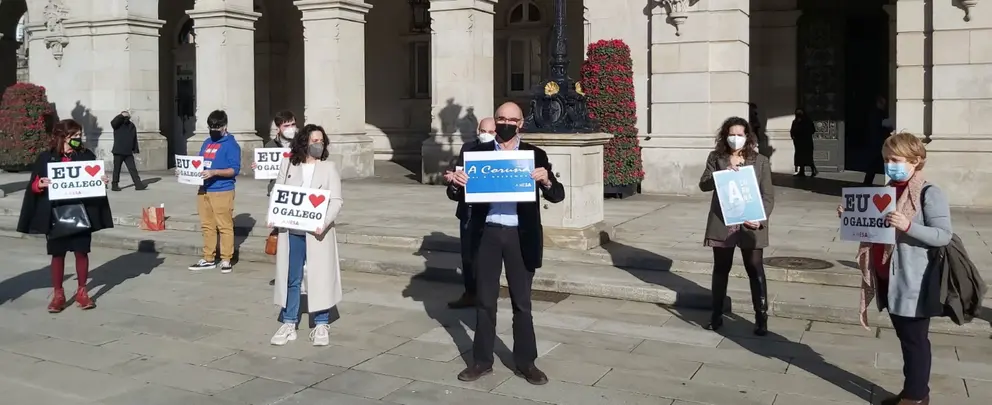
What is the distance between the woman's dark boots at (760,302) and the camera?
6.87 meters

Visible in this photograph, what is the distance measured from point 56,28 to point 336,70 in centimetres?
836

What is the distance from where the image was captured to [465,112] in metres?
17.9

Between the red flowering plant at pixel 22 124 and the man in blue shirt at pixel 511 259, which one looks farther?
the red flowering plant at pixel 22 124

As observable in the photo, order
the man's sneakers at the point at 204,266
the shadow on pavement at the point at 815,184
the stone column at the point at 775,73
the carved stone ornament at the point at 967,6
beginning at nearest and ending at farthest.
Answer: the man's sneakers at the point at 204,266
the carved stone ornament at the point at 967,6
the shadow on pavement at the point at 815,184
the stone column at the point at 775,73

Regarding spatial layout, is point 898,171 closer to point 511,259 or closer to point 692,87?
point 511,259

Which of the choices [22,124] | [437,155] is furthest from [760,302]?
[22,124]

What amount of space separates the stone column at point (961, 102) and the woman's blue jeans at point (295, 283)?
34.6 ft

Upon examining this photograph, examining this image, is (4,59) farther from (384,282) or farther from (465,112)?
(384,282)

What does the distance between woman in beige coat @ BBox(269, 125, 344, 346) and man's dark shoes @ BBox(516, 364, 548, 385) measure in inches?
67.3

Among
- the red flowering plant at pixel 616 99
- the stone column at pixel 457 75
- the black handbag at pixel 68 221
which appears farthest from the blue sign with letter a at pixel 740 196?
the stone column at pixel 457 75

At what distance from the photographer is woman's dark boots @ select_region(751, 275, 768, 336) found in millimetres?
6871

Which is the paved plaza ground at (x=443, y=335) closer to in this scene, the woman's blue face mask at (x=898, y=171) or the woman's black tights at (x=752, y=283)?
the woman's black tights at (x=752, y=283)

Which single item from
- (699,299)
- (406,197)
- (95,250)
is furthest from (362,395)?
(406,197)

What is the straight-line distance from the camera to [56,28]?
22531 mm
